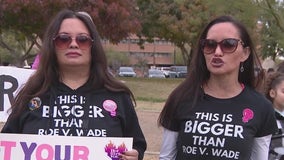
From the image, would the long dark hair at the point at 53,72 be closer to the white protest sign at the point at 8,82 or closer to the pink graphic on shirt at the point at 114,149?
the pink graphic on shirt at the point at 114,149

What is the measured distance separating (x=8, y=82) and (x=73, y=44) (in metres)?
1.97

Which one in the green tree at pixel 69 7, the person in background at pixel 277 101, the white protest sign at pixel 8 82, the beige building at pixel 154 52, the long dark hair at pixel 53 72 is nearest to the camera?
the long dark hair at pixel 53 72

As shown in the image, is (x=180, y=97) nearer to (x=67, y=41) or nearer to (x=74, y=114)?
(x=74, y=114)

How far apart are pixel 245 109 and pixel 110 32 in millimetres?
19036

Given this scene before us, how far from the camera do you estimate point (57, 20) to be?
2.95m

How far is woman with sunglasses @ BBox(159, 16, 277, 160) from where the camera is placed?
2658 mm

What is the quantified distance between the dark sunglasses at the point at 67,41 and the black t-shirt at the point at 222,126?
0.63m

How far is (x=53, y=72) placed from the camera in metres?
2.96

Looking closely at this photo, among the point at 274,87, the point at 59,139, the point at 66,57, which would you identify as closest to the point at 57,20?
the point at 66,57

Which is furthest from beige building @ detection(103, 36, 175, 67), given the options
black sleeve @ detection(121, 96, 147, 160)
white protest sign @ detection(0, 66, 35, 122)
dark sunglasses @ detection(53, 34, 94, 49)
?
dark sunglasses @ detection(53, 34, 94, 49)

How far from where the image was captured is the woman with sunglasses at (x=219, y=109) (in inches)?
105

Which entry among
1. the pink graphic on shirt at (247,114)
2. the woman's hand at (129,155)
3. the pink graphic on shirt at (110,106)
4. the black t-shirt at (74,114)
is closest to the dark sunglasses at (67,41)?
the black t-shirt at (74,114)

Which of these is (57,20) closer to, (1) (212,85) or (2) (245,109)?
(1) (212,85)

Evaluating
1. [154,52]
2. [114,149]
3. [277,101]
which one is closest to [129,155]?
[114,149]
